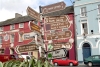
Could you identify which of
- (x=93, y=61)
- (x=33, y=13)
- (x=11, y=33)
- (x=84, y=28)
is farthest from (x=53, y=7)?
(x=11, y=33)

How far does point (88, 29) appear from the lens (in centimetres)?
2980

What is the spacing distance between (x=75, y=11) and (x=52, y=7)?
27952 mm

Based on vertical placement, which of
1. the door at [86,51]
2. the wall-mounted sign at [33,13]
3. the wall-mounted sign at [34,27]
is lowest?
the door at [86,51]

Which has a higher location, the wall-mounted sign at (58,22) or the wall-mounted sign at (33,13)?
the wall-mounted sign at (33,13)

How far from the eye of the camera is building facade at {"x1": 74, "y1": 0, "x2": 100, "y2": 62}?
2894 centimetres

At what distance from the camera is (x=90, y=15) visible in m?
29.8

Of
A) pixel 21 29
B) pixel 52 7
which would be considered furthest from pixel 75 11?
pixel 52 7

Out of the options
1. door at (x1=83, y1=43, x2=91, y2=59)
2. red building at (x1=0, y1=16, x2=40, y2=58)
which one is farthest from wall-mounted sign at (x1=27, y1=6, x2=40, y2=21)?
red building at (x1=0, y1=16, x2=40, y2=58)

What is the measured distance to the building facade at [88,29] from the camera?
28939 millimetres

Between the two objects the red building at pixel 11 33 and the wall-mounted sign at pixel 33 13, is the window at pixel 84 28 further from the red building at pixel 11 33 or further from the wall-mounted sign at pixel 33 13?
the wall-mounted sign at pixel 33 13

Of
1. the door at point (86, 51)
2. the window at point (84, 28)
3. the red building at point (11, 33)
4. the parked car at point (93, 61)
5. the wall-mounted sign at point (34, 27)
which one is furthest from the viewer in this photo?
the red building at point (11, 33)

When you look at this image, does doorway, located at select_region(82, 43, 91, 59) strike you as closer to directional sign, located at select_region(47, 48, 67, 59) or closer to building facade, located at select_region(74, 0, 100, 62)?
building facade, located at select_region(74, 0, 100, 62)

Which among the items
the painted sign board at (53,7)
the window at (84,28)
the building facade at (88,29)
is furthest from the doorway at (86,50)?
the painted sign board at (53,7)

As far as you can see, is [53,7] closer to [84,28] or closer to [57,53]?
[57,53]
